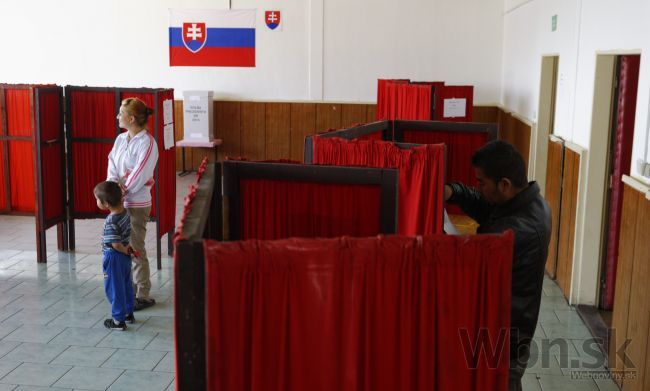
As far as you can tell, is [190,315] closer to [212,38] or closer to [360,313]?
[360,313]

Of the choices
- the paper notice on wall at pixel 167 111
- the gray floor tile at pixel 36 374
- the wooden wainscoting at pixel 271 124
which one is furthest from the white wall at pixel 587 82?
the wooden wainscoting at pixel 271 124

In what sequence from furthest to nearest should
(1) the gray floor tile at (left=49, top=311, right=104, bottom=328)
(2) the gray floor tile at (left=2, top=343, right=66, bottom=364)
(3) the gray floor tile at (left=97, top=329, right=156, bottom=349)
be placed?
1. (1) the gray floor tile at (left=49, top=311, right=104, bottom=328)
2. (3) the gray floor tile at (left=97, top=329, right=156, bottom=349)
3. (2) the gray floor tile at (left=2, top=343, right=66, bottom=364)

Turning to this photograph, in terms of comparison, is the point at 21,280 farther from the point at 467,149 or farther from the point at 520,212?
the point at 520,212

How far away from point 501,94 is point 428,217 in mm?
8978

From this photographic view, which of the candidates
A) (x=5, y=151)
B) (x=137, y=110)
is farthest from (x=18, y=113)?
(x=137, y=110)

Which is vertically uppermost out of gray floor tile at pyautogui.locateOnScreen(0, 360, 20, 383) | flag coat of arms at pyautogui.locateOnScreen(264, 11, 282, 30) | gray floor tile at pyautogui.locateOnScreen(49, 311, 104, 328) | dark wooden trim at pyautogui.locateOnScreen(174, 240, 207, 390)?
flag coat of arms at pyautogui.locateOnScreen(264, 11, 282, 30)

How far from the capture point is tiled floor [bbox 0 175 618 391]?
4.69 meters

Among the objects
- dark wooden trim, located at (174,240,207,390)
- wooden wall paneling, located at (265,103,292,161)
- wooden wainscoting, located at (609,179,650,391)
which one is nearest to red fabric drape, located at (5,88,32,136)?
wooden wall paneling, located at (265,103,292,161)

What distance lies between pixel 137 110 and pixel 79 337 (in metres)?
1.88

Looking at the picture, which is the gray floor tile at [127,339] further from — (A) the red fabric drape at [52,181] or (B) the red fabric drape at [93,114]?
(B) the red fabric drape at [93,114]

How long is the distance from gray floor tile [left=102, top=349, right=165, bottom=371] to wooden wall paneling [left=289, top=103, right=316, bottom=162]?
821 cm

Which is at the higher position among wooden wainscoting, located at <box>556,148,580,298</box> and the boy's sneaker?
wooden wainscoting, located at <box>556,148,580,298</box>

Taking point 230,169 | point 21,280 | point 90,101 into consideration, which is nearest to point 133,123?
point 90,101

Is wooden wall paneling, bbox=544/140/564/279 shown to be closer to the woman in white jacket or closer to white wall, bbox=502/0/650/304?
white wall, bbox=502/0/650/304
